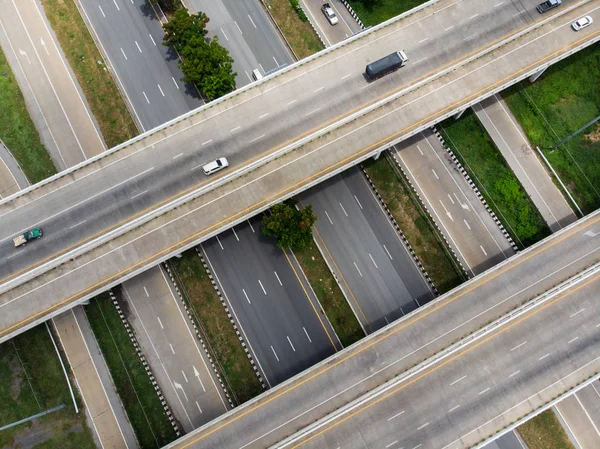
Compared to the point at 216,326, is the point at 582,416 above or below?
below

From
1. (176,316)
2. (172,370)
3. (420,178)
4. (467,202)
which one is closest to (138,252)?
(176,316)

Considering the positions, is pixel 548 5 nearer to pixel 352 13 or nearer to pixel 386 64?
pixel 386 64

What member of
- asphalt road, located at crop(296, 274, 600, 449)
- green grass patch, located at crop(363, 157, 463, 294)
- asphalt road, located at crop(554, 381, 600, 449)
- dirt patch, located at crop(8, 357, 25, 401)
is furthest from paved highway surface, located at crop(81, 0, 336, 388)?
asphalt road, located at crop(554, 381, 600, 449)

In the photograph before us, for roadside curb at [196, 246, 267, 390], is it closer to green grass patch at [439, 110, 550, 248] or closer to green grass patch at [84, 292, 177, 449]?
green grass patch at [84, 292, 177, 449]

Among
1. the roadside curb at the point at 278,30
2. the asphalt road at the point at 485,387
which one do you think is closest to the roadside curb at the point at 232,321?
the asphalt road at the point at 485,387

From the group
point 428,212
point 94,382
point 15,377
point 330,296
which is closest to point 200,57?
point 330,296
